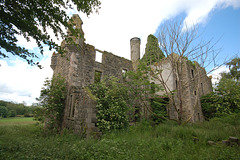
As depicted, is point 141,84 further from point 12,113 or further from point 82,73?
point 12,113

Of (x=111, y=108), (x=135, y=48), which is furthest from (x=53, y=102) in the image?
(x=135, y=48)

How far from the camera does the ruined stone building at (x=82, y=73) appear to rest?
22.4 ft

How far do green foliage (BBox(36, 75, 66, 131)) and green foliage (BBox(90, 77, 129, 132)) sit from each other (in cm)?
248

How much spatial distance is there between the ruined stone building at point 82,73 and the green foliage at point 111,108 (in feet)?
2.51

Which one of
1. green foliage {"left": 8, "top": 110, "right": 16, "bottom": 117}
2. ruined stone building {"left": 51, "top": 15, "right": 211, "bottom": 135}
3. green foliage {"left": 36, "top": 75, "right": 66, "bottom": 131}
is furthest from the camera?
green foliage {"left": 8, "top": 110, "right": 16, "bottom": 117}

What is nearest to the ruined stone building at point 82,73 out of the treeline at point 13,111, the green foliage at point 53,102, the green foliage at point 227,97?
the green foliage at point 53,102

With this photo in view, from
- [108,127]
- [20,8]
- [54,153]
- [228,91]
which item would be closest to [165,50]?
[108,127]

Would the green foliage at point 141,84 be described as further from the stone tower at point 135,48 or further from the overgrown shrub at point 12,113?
the overgrown shrub at point 12,113

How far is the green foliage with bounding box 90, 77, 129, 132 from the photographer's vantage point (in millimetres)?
7334

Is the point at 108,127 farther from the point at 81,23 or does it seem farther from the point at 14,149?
the point at 81,23

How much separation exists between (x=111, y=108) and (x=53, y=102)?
172 inches

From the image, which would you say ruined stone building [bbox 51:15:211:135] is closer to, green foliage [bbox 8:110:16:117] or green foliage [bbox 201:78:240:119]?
green foliage [bbox 201:78:240:119]

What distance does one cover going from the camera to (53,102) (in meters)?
8.35

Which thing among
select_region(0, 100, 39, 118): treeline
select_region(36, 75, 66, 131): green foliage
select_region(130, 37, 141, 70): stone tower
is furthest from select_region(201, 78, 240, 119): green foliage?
select_region(0, 100, 39, 118): treeline
